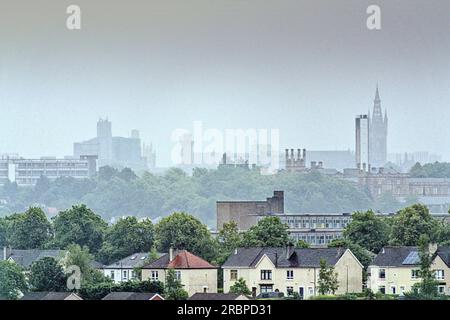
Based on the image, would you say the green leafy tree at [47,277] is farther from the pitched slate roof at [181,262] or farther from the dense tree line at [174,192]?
the dense tree line at [174,192]

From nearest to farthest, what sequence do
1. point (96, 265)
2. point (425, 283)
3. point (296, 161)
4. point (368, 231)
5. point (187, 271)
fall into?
point (425, 283) → point (187, 271) → point (96, 265) → point (368, 231) → point (296, 161)

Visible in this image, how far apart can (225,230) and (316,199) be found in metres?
9.20

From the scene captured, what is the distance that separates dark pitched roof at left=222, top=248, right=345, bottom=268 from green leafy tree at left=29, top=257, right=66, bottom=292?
3.18 meters

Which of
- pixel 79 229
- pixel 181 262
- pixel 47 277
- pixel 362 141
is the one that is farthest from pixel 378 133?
pixel 47 277

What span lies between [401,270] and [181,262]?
384 cm

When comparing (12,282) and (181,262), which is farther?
(181,262)

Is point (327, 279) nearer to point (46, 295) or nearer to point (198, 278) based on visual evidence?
point (198, 278)

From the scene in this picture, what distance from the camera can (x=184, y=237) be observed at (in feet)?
111

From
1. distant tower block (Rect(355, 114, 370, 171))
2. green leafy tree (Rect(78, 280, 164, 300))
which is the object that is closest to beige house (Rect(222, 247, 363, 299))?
green leafy tree (Rect(78, 280, 164, 300))

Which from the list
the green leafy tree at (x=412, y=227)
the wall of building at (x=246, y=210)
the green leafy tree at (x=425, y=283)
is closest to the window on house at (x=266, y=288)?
the green leafy tree at (x=425, y=283)

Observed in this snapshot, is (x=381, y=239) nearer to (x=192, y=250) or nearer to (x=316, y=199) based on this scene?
(x=192, y=250)

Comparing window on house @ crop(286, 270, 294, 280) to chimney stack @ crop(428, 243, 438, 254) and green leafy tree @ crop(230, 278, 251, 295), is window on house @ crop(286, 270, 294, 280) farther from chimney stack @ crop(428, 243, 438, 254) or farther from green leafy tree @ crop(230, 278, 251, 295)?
chimney stack @ crop(428, 243, 438, 254)

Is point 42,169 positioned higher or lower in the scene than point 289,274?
higher

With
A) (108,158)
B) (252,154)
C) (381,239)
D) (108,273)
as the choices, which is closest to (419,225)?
(381,239)
